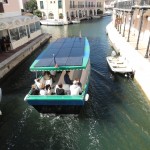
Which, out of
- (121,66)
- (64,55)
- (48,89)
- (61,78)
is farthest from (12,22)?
(48,89)

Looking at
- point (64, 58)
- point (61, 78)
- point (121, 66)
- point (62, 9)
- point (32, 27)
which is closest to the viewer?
point (64, 58)

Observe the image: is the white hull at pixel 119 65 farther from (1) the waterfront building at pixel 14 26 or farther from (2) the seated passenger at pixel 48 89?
(1) the waterfront building at pixel 14 26

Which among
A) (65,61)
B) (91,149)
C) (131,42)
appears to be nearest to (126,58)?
(131,42)

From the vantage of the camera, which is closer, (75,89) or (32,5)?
(75,89)

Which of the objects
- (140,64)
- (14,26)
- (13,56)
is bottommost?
(13,56)

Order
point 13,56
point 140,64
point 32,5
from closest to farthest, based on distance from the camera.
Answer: point 140,64 < point 13,56 < point 32,5

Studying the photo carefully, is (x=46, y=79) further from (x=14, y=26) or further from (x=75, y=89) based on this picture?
(x=14, y=26)

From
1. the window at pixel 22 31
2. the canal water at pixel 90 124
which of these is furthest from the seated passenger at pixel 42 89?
the window at pixel 22 31

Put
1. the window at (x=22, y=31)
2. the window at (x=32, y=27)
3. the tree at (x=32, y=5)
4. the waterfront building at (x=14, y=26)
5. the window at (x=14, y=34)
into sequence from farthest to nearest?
the tree at (x=32, y=5)
the window at (x=32, y=27)
the window at (x=22, y=31)
the window at (x=14, y=34)
the waterfront building at (x=14, y=26)
